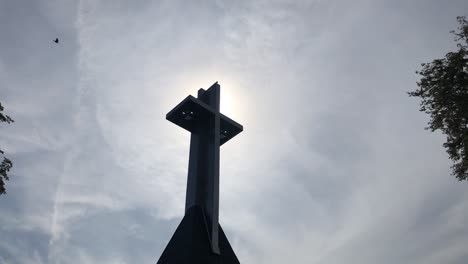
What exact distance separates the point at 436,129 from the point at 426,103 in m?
1.48

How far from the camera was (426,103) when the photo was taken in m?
23.2

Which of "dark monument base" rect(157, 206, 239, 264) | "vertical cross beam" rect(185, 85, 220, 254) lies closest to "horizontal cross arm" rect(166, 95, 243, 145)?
"vertical cross beam" rect(185, 85, 220, 254)

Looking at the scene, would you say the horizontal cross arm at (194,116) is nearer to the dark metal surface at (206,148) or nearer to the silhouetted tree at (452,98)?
the dark metal surface at (206,148)

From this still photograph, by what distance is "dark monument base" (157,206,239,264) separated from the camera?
18.9 m

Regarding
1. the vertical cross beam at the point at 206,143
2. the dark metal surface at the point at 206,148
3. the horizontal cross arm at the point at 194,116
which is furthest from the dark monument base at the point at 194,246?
the horizontal cross arm at the point at 194,116

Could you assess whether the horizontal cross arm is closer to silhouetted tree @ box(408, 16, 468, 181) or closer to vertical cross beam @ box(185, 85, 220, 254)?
vertical cross beam @ box(185, 85, 220, 254)

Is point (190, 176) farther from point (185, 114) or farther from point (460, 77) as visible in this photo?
point (460, 77)

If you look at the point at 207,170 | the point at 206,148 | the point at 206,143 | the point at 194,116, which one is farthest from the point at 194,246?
the point at 194,116

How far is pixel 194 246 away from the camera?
754 inches

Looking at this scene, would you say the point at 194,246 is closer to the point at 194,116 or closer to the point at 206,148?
the point at 206,148

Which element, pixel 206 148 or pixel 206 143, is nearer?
pixel 206 148

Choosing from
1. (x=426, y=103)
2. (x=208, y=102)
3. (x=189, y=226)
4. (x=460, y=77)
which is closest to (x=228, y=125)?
(x=208, y=102)

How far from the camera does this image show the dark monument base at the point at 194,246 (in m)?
18.9

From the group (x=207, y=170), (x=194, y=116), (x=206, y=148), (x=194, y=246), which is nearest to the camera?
(x=194, y=246)
